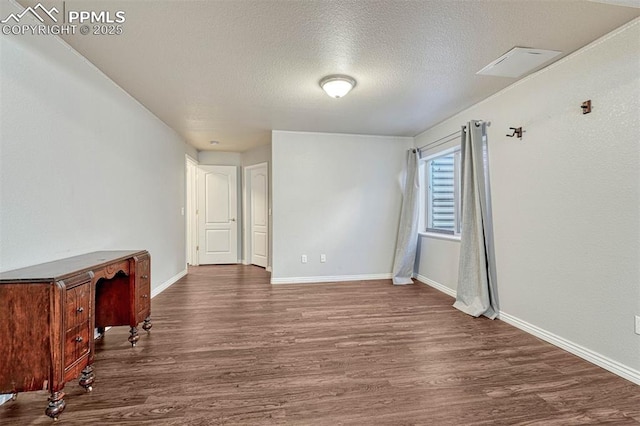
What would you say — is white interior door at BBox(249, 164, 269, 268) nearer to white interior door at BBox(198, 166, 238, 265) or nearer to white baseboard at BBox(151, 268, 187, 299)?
white interior door at BBox(198, 166, 238, 265)

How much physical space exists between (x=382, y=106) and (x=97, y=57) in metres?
2.74

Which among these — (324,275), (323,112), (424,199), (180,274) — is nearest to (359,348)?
(324,275)

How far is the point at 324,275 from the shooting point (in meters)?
4.83

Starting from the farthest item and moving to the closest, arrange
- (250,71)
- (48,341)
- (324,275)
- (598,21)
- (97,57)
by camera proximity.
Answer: (324,275) < (250,71) < (97,57) < (598,21) < (48,341)

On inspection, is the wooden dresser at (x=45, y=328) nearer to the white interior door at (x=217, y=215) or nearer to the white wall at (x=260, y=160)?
the white wall at (x=260, y=160)

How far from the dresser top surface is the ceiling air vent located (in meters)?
3.31

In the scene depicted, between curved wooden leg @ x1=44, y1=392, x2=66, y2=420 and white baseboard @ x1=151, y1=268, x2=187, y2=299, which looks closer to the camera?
curved wooden leg @ x1=44, y1=392, x2=66, y2=420

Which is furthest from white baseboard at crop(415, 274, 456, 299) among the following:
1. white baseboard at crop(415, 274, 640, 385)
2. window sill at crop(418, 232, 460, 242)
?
white baseboard at crop(415, 274, 640, 385)

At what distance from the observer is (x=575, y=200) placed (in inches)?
Result: 94.8

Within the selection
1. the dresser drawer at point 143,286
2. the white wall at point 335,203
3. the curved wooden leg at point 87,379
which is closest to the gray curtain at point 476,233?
the white wall at point 335,203

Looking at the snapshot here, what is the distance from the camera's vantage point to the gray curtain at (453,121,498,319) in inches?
128

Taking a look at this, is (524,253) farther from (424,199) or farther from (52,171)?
(52,171)

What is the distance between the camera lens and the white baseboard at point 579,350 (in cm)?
204

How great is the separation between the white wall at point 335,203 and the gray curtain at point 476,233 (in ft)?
5.03
